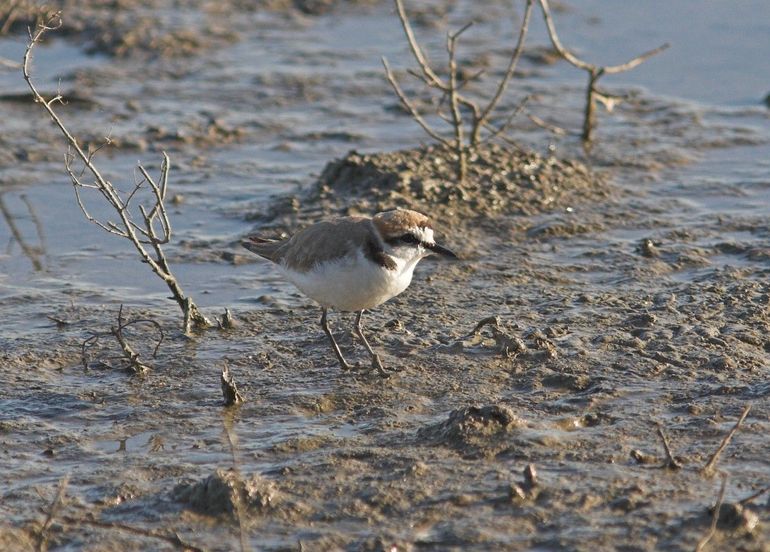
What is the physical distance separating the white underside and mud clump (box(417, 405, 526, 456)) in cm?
90

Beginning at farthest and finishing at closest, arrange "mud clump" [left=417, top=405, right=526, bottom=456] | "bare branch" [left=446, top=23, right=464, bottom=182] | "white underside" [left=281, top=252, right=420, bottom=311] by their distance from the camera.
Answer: "bare branch" [left=446, top=23, right=464, bottom=182] → "white underside" [left=281, top=252, right=420, bottom=311] → "mud clump" [left=417, top=405, right=526, bottom=456]

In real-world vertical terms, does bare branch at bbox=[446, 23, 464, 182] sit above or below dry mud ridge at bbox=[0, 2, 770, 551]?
above

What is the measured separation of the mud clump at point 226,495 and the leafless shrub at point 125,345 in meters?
1.62

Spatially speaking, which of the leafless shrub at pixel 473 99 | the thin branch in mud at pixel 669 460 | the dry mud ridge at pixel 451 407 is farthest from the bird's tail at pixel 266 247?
the thin branch in mud at pixel 669 460

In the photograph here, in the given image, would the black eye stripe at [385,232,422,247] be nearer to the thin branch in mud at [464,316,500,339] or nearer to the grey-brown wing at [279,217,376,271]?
the grey-brown wing at [279,217,376,271]

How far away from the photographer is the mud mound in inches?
368

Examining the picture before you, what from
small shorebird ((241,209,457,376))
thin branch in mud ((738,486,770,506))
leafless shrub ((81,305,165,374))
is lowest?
leafless shrub ((81,305,165,374))

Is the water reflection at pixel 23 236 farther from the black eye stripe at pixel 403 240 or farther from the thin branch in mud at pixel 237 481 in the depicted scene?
the black eye stripe at pixel 403 240

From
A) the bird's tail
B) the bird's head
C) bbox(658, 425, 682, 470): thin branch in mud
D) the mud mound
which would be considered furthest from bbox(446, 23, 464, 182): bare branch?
bbox(658, 425, 682, 470): thin branch in mud

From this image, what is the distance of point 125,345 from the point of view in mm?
6898

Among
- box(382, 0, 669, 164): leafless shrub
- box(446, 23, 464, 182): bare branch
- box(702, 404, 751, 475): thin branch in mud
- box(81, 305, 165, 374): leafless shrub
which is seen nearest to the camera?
box(702, 404, 751, 475): thin branch in mud

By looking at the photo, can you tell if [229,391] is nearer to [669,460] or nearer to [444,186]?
[669,460]

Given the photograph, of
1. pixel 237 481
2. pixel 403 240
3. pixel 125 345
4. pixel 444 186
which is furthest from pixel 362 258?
pixel 444 186

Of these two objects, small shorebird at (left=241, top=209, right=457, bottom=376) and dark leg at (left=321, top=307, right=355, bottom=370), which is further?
dark leg at (left=321, top=307, right=355, bottom=370)
